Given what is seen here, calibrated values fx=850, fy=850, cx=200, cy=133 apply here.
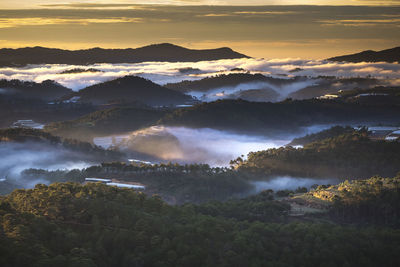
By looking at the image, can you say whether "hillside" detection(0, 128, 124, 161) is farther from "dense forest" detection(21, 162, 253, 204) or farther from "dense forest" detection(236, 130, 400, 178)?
"dense forest" detection(236, 130, 400, 178)

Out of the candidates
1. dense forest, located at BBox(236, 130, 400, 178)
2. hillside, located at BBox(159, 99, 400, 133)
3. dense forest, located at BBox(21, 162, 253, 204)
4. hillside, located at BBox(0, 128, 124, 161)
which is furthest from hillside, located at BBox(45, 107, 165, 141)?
dense forest, located at BBox(236, 130, 400, 178)

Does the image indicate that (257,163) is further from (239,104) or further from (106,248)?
(239,104)

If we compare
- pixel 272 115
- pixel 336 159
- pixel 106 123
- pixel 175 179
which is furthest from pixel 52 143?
pixel 272 115

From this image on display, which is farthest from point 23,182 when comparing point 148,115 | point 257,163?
point 148,115

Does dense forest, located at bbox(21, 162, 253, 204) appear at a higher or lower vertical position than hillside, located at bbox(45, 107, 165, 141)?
higher

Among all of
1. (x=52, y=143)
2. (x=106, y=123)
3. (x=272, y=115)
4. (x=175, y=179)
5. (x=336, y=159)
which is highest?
(x=336, y=159)

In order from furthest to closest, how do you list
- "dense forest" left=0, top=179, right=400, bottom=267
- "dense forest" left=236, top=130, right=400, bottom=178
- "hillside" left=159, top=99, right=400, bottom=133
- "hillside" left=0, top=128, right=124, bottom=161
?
"hillside" left=159, top=99, right=400, bottom=133, "hillside" left=0, top=128, right=124, bottom=161, "dense forest" left=236, top=130, right=400, bottom=178, "dense forest" left=0, top=179, right=400, bottom=267

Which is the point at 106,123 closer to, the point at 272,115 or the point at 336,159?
the point at 272,115
